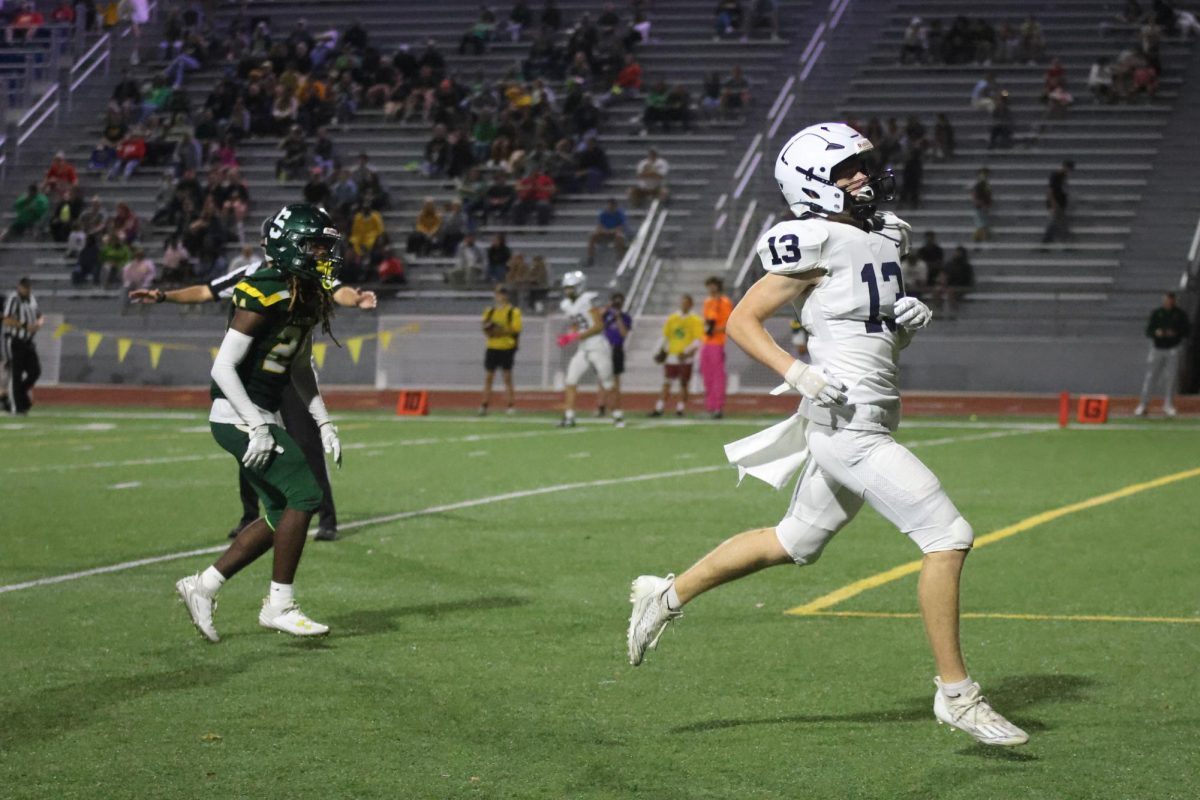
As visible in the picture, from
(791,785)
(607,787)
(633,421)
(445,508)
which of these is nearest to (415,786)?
(607,787)

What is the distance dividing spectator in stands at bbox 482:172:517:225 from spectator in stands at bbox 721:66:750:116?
4462 mm

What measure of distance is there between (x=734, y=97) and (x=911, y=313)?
1121 inches

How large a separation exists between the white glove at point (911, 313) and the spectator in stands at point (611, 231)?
24432 millimetres

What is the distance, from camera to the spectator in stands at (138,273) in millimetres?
30562

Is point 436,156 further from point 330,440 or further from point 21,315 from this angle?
point 330,440

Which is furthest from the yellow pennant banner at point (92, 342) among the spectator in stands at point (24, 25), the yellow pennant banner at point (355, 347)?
the spectator in stands at point (24, 25)

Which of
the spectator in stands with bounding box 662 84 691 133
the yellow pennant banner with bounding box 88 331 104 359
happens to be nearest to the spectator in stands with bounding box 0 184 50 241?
the yellow pennant banner with bounding box 88 331 104 359

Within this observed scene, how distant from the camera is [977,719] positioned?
206 inches

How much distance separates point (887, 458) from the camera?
216 inches

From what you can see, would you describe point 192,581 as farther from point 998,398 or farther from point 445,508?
point 998,398

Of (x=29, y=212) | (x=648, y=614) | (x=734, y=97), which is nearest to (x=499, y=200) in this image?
(x=734, y=97)

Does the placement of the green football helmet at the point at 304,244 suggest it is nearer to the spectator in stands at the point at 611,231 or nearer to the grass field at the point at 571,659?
the grass field at the point at 571,659

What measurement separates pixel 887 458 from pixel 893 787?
1.07m

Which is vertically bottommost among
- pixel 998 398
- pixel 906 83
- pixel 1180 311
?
pixel 998 398
